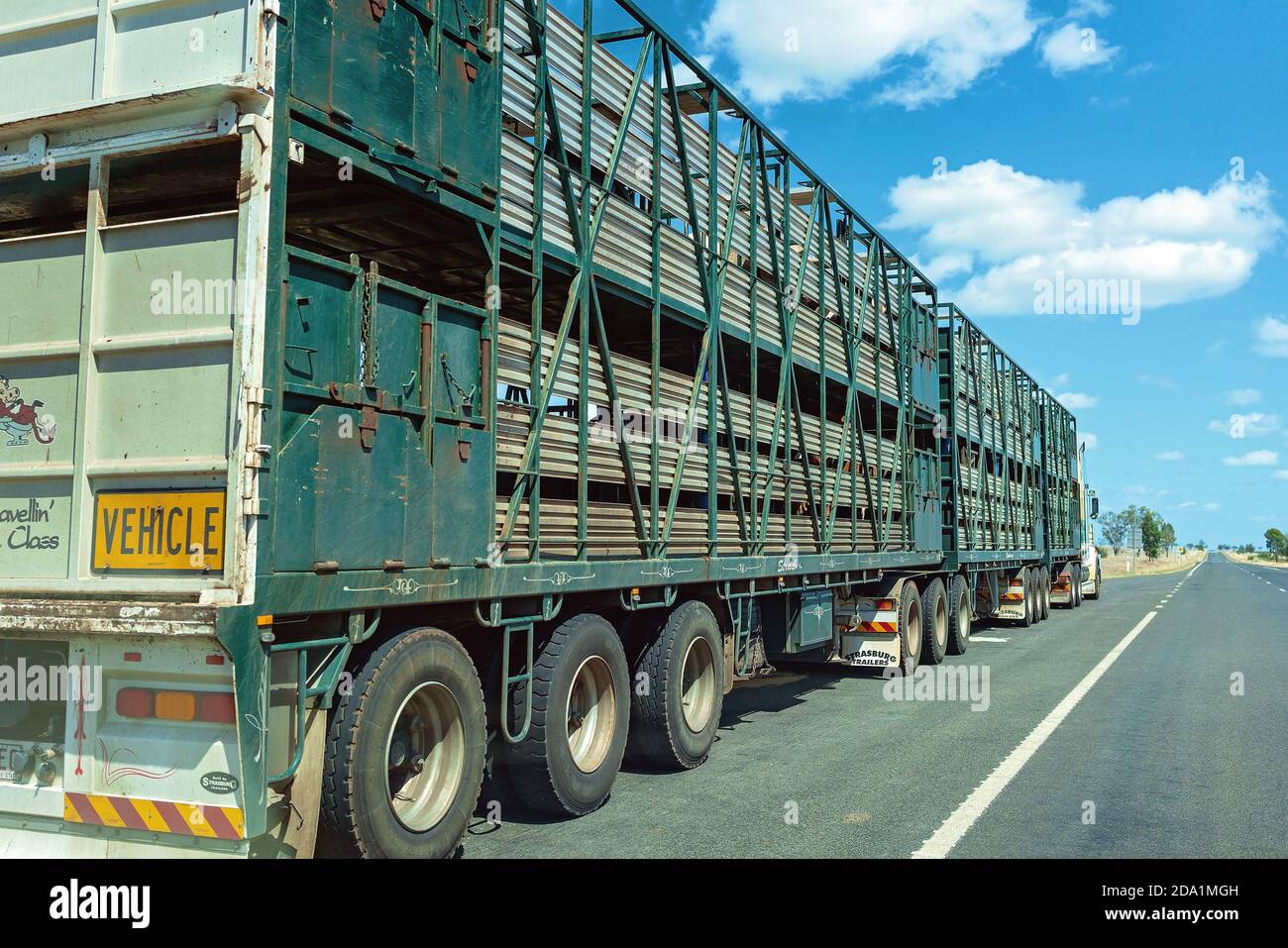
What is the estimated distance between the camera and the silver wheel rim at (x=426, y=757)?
4875mm

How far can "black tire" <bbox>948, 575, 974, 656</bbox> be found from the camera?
1506 cm

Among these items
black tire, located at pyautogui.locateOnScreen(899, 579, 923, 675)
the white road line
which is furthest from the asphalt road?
black tire, located at pyautogui.locateOnScreen(899, 579, 923, 675)

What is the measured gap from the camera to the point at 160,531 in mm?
4043

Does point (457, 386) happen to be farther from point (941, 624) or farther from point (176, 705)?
point (941, 624)

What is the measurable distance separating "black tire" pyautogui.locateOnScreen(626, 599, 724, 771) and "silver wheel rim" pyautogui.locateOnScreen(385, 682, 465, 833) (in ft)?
7.74

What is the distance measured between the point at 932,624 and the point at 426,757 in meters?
9.99

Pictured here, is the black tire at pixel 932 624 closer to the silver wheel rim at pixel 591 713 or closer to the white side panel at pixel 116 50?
the silver wheel rim at pixel 591 713

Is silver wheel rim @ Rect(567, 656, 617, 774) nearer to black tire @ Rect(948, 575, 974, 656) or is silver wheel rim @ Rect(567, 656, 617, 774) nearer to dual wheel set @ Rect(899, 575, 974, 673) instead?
dual wheel set @ Rect(899, 575, 974, 673)

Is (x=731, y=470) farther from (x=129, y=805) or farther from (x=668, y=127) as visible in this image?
(x=129, y=805)

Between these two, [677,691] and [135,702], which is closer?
[135,702]

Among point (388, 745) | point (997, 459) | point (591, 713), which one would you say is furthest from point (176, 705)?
point (997, 459)

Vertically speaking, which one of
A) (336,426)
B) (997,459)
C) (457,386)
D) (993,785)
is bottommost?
(993,785)
